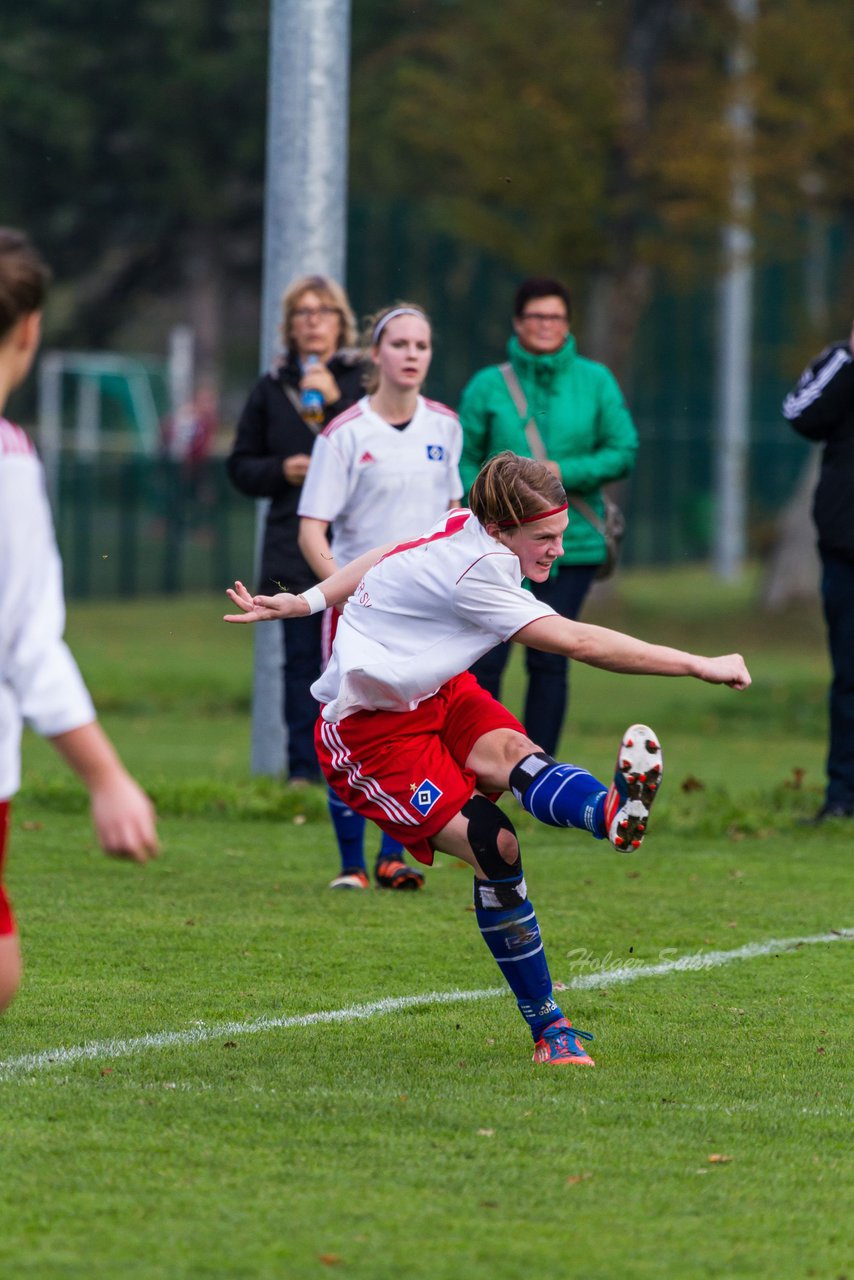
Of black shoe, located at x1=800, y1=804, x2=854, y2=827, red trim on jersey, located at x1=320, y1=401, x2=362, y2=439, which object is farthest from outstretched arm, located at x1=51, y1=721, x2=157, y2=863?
black shoe, located at x1=800, y1=804, x2=854, y2=827

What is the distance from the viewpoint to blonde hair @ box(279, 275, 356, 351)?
9453 millimetres

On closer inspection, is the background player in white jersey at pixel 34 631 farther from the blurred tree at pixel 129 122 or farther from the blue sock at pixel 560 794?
the blurred tree at pixel 129 122

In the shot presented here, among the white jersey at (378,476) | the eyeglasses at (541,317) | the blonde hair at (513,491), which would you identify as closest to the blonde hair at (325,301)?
the eyeglasses at (541,317)

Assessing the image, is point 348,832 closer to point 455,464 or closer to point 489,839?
point 455,464

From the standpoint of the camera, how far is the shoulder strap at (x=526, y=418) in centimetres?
910

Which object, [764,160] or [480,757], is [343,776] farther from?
[764,160]

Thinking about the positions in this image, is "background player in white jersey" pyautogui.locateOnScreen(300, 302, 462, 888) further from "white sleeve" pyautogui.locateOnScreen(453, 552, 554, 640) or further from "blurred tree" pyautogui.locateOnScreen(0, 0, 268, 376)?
"blurred tree" pyautogui.locateOnScreen(0, 0, 268, 376)

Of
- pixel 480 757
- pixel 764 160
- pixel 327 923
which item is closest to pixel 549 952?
pixel 327 923

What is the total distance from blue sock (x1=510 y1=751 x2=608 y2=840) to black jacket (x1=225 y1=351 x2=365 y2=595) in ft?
14.1

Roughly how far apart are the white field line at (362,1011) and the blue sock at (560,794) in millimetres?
964

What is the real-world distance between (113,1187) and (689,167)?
20.6 meters

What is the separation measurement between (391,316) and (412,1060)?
10.8 ft

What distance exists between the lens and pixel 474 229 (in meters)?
28.0

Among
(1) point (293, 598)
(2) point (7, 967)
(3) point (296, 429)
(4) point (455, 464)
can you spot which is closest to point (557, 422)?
(4) point (455, 464)
